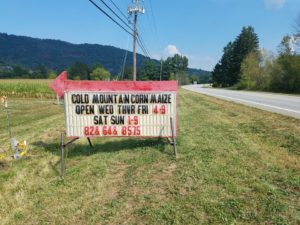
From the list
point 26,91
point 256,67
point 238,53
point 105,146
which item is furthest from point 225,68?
point 105,146

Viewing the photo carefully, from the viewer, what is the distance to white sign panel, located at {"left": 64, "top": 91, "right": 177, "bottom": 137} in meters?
6.73

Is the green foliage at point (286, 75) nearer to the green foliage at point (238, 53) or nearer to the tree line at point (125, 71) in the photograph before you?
the green foliage at point (238, 53)

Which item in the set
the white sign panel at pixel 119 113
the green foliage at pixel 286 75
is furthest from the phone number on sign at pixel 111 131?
the green foliage at pixel 286 75

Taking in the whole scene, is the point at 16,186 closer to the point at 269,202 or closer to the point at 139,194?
the point at 139,194

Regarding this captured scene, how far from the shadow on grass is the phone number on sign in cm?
56

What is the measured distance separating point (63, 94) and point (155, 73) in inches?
5099

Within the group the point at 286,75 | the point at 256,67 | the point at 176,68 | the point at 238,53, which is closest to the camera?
the point at 286,75

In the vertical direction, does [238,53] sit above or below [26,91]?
above

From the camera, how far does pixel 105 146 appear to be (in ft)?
25.7

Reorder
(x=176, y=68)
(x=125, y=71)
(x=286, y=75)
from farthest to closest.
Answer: (x=176, y=68)
(x=125, y=71)
(x=286, y=75)

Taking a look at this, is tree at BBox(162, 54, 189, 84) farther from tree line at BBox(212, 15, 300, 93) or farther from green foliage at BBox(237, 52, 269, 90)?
green foliage at BBox(237, 52, 269, 90)

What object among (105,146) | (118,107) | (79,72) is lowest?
(105,146)

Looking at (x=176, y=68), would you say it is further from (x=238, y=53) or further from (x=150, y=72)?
(x=238, y=53)

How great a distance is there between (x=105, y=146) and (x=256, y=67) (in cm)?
5457
